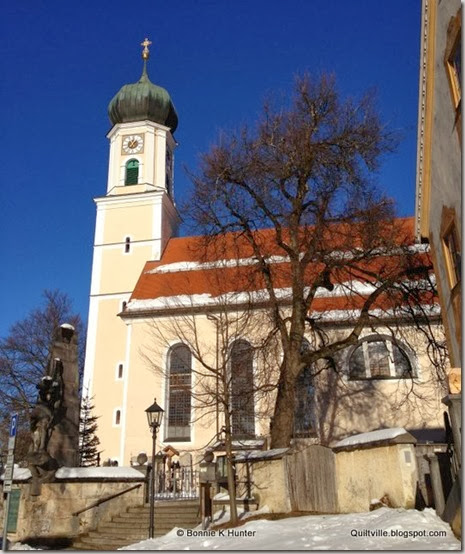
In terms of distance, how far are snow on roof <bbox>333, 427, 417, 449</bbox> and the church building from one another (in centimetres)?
472

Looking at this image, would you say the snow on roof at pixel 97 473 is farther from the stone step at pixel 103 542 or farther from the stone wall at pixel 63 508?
the stone step at pixel 103 542

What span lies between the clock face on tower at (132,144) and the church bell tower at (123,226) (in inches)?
2.5

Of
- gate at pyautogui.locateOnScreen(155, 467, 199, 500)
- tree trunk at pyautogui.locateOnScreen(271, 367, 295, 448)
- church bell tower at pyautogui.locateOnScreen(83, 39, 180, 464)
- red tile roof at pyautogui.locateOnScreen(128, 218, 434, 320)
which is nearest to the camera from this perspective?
tree trunk at pyautogui.locateOnScreen(271, 367, 295, 448)

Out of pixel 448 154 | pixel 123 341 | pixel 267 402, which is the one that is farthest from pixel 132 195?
pixel 448 154

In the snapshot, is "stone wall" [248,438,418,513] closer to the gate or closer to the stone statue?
the gate

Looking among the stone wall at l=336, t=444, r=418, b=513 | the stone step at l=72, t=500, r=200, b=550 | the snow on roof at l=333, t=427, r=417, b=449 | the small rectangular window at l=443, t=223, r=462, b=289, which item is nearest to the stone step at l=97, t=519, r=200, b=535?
the stone step at l=72, t=500, r=200, b=550

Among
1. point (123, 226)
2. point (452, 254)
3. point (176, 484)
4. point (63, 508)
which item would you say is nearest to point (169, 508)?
point (176, 484)

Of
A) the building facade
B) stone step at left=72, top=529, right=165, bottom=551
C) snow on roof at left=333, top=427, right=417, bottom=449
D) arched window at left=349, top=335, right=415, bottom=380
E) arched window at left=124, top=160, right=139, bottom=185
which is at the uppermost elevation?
arched window at left=124, top=160, right=139, bottom=185

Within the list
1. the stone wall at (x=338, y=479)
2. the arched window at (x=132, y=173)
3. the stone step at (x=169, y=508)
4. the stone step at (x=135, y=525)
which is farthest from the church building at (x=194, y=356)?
the stone step at (x=135, y=525)

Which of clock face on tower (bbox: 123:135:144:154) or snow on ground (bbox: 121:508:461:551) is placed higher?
clock face on tower (bbox: 123:135:144:154)

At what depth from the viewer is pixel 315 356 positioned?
15086 millimetres

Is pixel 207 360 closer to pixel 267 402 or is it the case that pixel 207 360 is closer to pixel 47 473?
pixel 267 402

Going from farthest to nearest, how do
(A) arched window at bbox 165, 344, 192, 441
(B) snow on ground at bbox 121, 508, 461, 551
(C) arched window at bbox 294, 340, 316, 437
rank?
(A) arched window at bbox 165, 344, 192, 441, (C) arched window at bbox 294, 340, 316, 437, (B) snow on ground at bbox 121, 508, 461, 551

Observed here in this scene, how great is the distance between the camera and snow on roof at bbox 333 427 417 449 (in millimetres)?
10266
